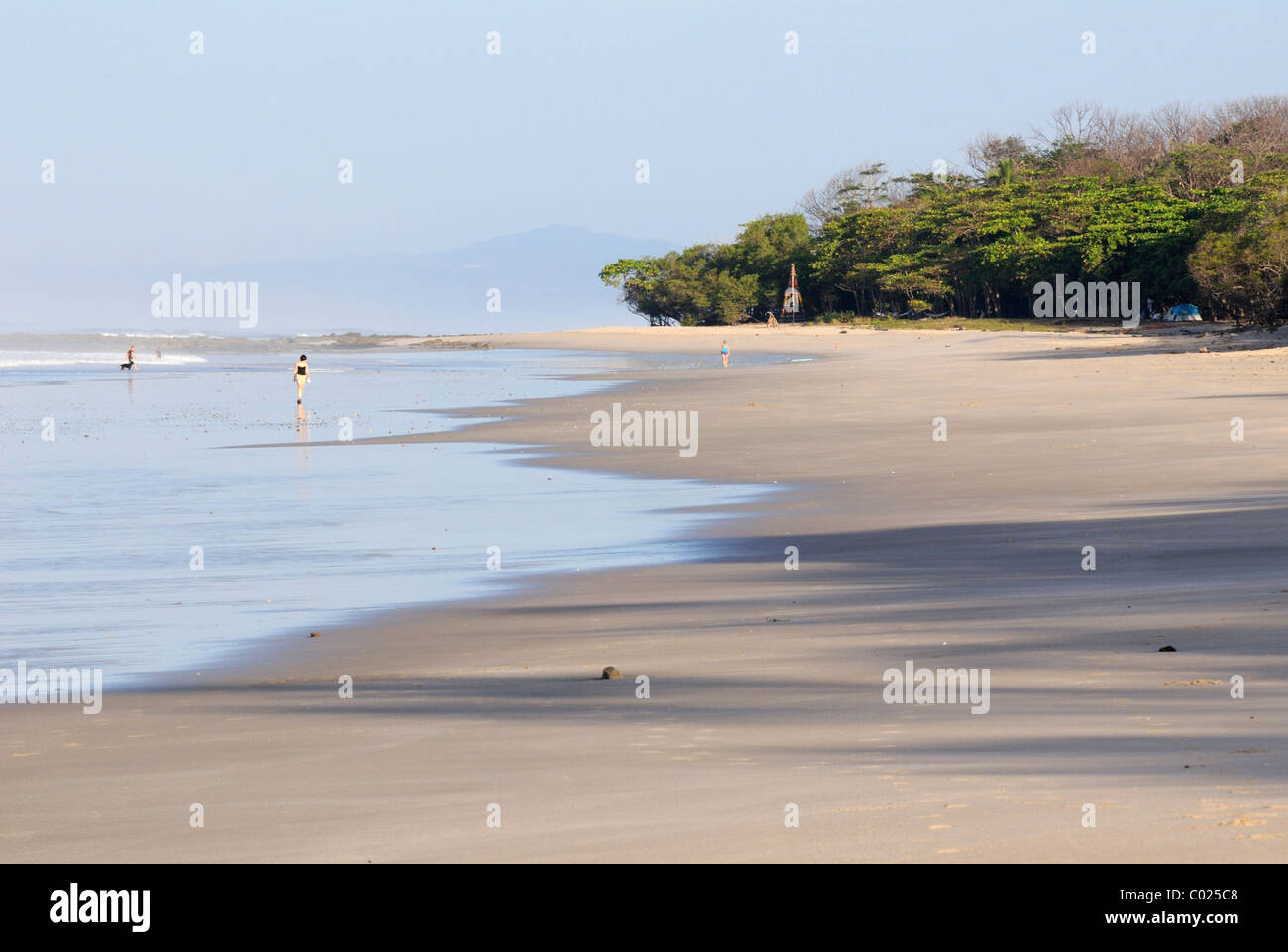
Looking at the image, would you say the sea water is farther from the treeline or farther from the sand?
the treeline

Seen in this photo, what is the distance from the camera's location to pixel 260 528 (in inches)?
616

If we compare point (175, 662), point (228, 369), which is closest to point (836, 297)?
point (228, 369)

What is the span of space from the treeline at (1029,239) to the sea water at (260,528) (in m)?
33.4


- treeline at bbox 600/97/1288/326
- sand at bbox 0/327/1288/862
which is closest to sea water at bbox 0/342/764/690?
sand at bbox 0/327/1288/862

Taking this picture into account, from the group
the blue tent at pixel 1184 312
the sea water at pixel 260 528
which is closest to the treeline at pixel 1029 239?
the blue tent at pixel 1184 312

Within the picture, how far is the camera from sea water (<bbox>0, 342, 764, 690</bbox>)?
10.8m

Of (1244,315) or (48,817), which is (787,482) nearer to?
(48,817)

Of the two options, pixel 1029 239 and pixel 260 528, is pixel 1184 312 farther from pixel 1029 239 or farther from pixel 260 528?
pixel 260 528

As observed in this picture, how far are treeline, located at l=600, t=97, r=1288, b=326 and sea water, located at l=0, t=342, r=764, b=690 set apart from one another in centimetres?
3339

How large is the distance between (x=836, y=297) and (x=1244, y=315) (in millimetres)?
47628

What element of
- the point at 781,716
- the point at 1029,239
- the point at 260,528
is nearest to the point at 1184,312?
the point at 1029,239

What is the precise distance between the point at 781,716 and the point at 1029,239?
255 ft

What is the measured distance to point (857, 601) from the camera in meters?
10.4

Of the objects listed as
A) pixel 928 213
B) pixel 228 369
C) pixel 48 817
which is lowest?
pixel 48 817
